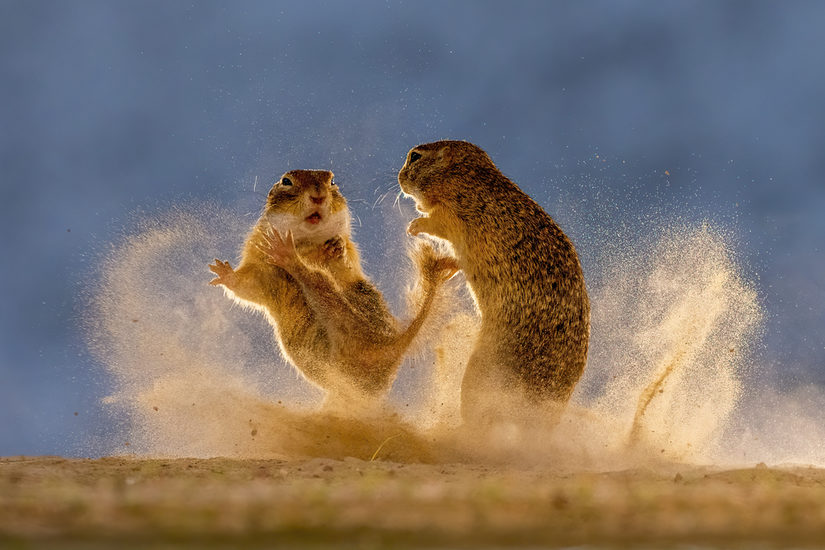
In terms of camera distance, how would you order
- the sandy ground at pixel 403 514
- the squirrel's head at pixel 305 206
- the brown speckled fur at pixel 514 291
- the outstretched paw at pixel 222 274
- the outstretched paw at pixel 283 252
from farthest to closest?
the outstretched paw at pixel 222 274 < the squirrel's head at pixel 305 206 < the outstretched paw at pixel 283 252 < the brown speckled fur at pixel 514 291 < the sandy ground at pixel 403 514

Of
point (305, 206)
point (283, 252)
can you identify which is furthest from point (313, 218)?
point (283, 252)

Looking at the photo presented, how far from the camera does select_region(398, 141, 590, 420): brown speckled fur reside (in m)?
8.35

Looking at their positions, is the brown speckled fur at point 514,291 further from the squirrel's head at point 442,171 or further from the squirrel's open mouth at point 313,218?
Answer: the squirrel's open mouth at point 313,218

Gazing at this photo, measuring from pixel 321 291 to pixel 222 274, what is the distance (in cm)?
149

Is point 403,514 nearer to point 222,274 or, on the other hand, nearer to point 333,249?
point 333,249

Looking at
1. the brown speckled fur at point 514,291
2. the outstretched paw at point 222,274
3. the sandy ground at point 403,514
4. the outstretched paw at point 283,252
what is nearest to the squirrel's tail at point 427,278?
the brown speckled fur at point 514,291

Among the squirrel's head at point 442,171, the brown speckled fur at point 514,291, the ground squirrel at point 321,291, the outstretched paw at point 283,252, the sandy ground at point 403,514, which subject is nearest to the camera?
the sandy ground at point 403,514

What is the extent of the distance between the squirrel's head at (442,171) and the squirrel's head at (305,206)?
3.30 feet

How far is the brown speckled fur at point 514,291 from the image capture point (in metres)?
8.35

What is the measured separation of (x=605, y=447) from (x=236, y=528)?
5.72 m

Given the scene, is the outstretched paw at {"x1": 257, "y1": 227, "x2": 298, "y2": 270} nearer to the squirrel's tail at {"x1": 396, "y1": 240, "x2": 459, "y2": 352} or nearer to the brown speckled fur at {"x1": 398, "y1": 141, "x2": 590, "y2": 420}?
the squirrel's tail at {"x1": 396, "y1": 240, "x2": 459, "y2": 352}

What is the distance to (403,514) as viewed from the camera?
405 cm

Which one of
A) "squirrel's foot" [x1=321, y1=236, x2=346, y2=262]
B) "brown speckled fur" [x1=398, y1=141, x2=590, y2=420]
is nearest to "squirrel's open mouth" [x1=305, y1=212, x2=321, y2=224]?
"squirrel's foot" [x1=321, y1=236, x2=346, y2=262]

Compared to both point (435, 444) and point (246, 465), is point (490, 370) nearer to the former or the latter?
point (435, 444)
